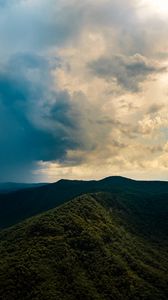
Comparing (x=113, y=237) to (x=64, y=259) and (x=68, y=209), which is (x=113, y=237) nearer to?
(x=68, y=209)

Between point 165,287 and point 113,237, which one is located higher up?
point 113,237

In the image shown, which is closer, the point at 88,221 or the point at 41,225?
the point at 41,225

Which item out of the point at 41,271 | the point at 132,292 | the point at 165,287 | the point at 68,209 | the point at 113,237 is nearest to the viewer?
the point at 41,271

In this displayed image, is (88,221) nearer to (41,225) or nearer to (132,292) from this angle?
(41,225)

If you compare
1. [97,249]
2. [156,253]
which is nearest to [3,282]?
[97,249]

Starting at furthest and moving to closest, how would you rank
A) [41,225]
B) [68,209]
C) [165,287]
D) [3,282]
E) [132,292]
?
1. [68,209]
2. [41,225]
3. [165,287]
4. [132,292]
5. [3,282]

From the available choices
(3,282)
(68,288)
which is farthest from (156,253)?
(3,282)

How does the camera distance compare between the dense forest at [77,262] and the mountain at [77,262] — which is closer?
the mountain at [77,262]

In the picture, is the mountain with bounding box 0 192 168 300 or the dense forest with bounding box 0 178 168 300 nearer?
the mountain with bounding box 0 192 168 300

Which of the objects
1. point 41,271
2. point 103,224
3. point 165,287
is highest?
point 103,224
